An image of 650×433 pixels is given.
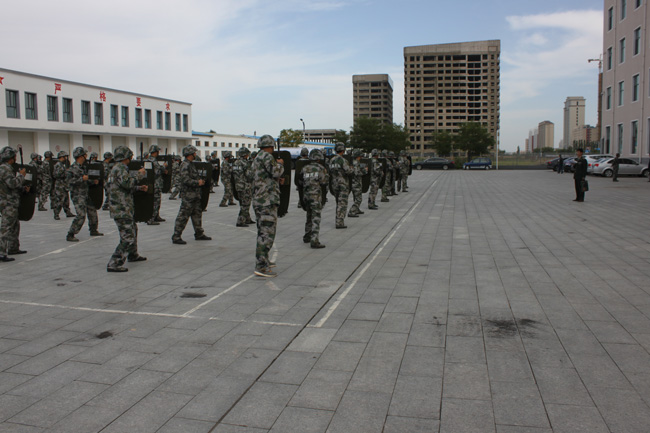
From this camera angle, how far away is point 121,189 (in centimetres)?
798

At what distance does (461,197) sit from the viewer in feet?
67.4

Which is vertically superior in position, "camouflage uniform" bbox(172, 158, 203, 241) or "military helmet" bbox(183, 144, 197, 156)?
"military helmet" bbox(183, 144, 197, 156)

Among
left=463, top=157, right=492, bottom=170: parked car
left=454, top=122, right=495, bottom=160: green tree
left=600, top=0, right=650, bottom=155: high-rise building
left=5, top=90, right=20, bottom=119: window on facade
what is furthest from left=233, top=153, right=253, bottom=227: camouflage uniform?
left=454, top=122, right=495, bottom=160: green tree

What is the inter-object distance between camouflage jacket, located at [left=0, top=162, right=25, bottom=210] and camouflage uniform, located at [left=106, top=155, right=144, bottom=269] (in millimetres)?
2193

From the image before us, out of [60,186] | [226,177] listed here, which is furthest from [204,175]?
[226,177]

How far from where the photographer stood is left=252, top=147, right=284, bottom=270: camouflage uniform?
7.36 m

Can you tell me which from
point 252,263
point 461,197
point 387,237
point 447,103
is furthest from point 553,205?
point 447,103

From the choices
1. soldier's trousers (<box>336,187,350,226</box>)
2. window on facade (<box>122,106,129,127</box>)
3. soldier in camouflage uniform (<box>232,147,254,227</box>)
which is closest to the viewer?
soldier's trousers (<box>336,187,350,226</box>)

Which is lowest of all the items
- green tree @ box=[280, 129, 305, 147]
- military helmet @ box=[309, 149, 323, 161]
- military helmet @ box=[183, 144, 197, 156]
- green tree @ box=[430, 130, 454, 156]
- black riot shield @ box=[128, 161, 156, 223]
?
black riot shield @ box=[128, 161, 156, 223]

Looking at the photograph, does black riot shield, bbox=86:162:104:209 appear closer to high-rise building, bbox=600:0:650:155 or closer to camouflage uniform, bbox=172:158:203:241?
camouflage uniform, bbox=172:158:203:241

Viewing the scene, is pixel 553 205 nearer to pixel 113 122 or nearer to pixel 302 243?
pixel 302 243

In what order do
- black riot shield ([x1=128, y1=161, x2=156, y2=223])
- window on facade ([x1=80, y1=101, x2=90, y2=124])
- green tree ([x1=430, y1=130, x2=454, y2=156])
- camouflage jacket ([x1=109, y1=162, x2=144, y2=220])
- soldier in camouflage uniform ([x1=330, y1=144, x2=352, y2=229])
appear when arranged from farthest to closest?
green tree ([x1=430, y1=130, x2=454, y2=156]), window on facade ([x1=80, y1=101, x2=90, y2=124]), soldier in camouflage uniform ([x1=330, y1=144, x2=352, y2=229]), black riot shield ([x1=128, y1=161, x2=156, y2=223]), camouflage jacket ([x1=109, y1=162, x2=144, y2=220])

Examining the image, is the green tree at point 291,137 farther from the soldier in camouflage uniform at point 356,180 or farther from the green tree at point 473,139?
the soldier in camouflage uniform at point 356,180

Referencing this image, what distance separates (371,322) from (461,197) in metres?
16.2
